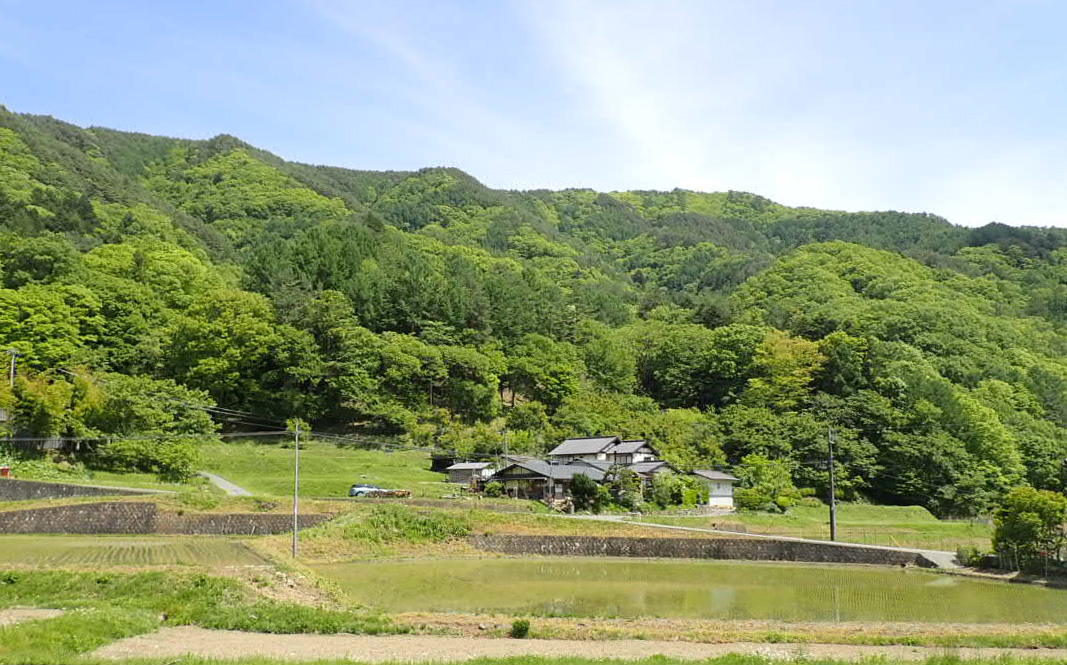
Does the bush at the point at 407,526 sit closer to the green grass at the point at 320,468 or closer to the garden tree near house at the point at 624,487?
the green grass at the point at 320,468

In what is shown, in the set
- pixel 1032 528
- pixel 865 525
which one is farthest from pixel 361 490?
pixel 1032 528

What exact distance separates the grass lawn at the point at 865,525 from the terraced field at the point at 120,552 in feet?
69.6

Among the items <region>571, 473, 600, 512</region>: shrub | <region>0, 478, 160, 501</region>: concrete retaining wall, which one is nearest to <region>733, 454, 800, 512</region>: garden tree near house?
<region>571, 473, 600, 512</region>: shrub

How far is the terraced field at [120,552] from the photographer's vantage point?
82.3 ft

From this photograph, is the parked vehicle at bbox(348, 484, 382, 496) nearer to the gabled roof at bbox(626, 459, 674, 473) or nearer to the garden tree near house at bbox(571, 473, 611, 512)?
the garden tree near house at bbox(571, 473, 611, 512)

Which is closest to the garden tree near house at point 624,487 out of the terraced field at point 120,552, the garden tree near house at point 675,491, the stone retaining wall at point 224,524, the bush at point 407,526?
the garden tree near house at point 675,491

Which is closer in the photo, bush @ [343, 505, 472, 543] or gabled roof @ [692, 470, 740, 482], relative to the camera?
bush @ [343, 505, 472, 543]

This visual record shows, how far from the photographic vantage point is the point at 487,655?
53.0 ft

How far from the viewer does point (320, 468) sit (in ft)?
158

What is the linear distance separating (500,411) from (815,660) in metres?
48.5

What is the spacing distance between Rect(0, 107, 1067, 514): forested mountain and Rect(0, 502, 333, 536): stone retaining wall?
9.32m

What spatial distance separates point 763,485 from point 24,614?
4030 centimetres

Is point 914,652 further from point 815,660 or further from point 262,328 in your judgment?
point 262,328

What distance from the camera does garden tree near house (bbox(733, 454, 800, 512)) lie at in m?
48.9
